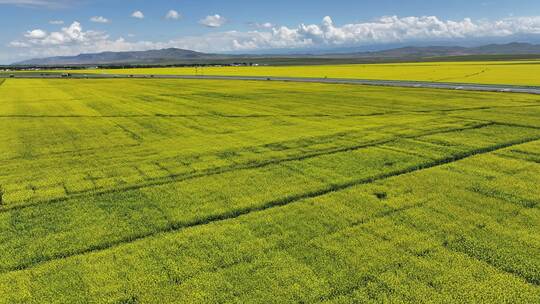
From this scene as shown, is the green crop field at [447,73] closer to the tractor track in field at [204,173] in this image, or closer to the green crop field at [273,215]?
the green crop field at [273,215]

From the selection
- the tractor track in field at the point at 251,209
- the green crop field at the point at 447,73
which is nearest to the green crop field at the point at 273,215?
the tractor track in field at the point at 251,209

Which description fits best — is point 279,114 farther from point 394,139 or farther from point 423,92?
point 423,92

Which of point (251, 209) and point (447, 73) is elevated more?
point (447, 73)

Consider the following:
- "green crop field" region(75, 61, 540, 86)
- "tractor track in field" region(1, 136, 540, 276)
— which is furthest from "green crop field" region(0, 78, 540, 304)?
"green crop field" region(75, 61, 540, 86)

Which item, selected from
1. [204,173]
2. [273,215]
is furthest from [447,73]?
[273,215]

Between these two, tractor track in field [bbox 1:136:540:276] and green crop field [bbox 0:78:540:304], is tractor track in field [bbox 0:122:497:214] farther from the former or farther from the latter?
tractor track in field [bbox 1:136:540:276]

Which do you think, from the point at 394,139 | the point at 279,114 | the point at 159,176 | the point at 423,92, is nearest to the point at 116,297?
the point at 159,176

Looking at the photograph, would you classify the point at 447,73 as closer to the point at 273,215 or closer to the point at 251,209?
the point at 251,209

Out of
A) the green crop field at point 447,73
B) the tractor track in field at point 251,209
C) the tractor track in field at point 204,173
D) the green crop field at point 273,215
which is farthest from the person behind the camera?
the green crop field at point 447,73

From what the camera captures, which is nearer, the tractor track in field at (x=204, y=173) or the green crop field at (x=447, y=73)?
the tractor track in field at (x=204, y=173)
